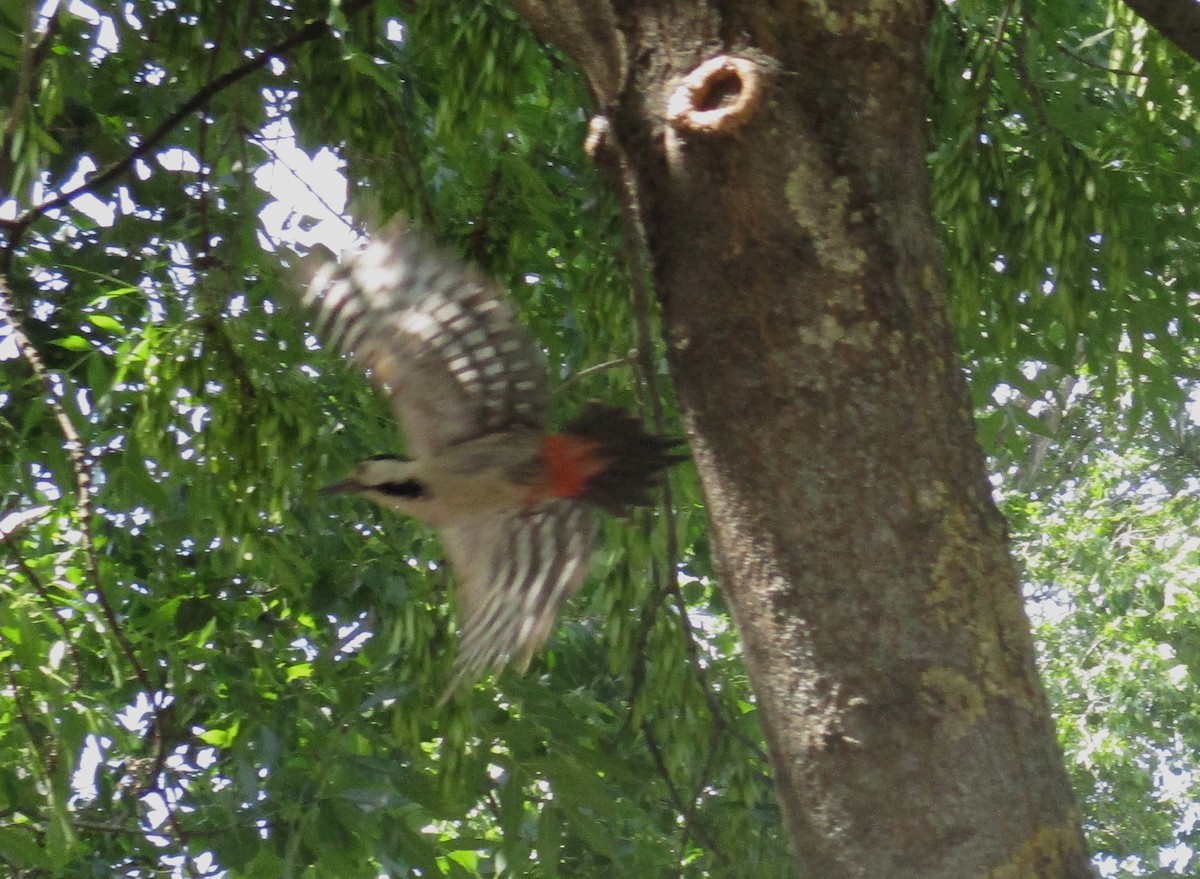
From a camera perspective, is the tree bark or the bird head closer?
the tree bark

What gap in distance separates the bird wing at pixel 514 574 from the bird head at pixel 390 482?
0.34ft

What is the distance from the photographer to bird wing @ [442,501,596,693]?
2.16 m

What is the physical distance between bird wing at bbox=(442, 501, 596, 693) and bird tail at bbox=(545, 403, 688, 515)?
8 cm

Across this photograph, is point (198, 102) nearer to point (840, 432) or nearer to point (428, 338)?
point (428, 338)

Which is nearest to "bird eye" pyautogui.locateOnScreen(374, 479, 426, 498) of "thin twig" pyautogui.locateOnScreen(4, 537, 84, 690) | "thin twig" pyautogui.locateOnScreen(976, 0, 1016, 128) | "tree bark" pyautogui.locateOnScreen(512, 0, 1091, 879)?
"thin twig" pyautogui.locateOnScreen(4, 537, 84, 690)

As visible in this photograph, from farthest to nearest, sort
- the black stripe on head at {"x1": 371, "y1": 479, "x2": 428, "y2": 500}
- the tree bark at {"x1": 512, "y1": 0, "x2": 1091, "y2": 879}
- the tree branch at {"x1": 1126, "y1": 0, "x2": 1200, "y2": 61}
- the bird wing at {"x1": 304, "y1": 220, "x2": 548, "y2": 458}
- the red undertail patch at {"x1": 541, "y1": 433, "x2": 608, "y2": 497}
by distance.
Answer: the bird wing at {"x1": 304, "y1": 220, "x2": 548, "y2": 458} → the black stripe on head at {"x1": 371, "y1": 479, "x2": 428, "y2": 500} → the red undertail patch at {"x1": 541, "y1": 433, "x2": 608, "y2": 497} → the tree branch at {"x1": 1126, "y1": 0, "x2": 1200, "y2": 61} → the tree bark at {"x1": 512, "y1": 0, "x2": 1091, "y2": 879}

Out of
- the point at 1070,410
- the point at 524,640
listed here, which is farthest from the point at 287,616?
the point at 1070,410

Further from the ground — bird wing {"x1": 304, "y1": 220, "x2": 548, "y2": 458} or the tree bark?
bird wing {"x1": 304, "y1": 220, "x2": 548, "y2": 458}

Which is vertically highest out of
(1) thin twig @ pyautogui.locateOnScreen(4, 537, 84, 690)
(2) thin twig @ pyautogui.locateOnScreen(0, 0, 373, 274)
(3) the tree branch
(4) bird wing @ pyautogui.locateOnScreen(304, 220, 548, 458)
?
(2) thin twig @ pyautogui.locateOnScreen(0, 0, 373, 274)

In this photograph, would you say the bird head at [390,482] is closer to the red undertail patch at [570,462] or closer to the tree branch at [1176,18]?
the red undertail patch at [570,462]

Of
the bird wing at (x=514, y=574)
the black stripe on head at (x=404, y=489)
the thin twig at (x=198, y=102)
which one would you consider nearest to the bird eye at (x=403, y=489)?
the black stripe on head at (x=404, y=489)

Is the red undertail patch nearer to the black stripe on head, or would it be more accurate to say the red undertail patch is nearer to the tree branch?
the black stripe on head

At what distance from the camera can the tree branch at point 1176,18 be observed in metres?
1.84

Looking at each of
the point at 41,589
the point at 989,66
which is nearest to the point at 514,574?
the point at 41,589
